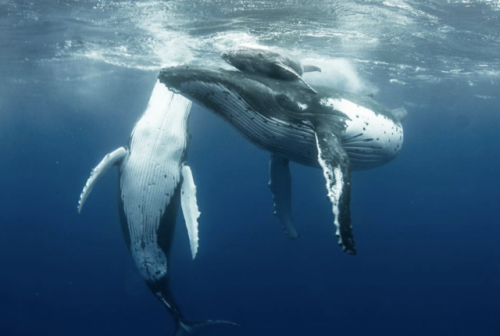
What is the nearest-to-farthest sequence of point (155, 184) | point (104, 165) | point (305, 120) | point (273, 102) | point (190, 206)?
point (273, 102) → point (305, 120) → point (155, 184) → point (104, 165) → point (190, 206)

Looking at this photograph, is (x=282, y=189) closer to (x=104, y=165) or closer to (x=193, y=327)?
(x=104, y=165)

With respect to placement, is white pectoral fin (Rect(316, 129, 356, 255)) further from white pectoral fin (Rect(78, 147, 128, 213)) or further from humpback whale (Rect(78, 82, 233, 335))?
white pectoral fin (Rect(78, 147, 128, 213))

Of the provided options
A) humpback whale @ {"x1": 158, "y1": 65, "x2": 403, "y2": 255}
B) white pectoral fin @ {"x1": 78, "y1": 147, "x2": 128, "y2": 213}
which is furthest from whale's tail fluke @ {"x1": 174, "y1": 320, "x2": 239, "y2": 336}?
humpback whale @ {"x1": 158, "y1": 65, "x2": 403, "y2": 255}

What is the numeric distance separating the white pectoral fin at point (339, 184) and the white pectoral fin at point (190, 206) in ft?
10.6

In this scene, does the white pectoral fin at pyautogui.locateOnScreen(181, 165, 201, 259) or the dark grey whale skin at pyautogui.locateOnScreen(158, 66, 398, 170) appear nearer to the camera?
the dark grey whale skin at pyautogui.locateOnScreen(158, 66, 398, 170)

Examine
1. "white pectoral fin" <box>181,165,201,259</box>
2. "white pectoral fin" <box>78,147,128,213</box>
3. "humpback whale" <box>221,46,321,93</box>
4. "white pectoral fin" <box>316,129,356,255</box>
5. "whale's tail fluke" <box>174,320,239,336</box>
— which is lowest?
"whale's tail fluke" <box>174,320,239,336</box>

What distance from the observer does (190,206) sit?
22.3 ft

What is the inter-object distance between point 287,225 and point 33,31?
15.7 meters

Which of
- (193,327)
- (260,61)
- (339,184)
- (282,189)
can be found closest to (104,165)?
(282,189)

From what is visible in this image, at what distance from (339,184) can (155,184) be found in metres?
3.80

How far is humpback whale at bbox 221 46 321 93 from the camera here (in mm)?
4590

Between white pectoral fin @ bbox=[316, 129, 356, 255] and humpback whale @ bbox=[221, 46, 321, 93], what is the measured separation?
3.52ft

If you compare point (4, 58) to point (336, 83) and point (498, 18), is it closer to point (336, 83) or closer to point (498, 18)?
point (336, 83)

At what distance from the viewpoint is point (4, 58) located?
22.5 meters
